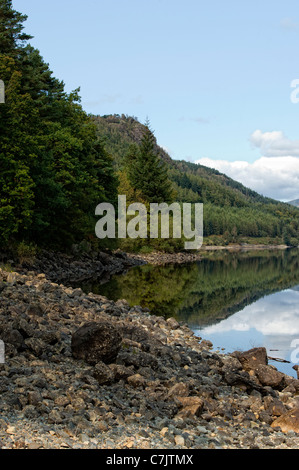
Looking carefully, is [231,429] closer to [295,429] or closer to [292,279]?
[295,429]

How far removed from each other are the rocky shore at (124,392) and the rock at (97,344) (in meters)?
0.03

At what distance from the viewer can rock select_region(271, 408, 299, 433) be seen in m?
10.3

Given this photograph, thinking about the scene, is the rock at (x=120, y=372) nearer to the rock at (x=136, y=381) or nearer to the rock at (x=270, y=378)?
the rock at (x=136, y=381)

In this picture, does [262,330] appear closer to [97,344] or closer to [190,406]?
[97,344]

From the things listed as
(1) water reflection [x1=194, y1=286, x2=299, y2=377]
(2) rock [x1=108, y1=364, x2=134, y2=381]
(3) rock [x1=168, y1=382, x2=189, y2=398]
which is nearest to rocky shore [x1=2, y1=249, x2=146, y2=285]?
(1) water reflection [x1=194, y1=286, x2=299, y2=377]

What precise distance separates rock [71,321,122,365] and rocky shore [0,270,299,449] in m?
0.03

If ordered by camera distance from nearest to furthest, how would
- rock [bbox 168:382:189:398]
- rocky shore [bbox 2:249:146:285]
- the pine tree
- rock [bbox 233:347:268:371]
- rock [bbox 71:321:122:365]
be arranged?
rock [bbox 168:382:189:398], rock [bbox 71:321:122:365], rock [bbox 233:347:268:371], rocky shore [bbox 2:249:146:285], the pine tree

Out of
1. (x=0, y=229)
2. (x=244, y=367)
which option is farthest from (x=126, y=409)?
(x=0, y=229)

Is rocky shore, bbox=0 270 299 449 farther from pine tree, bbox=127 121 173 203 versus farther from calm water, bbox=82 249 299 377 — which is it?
pine tree, bbox=127 121 173 203

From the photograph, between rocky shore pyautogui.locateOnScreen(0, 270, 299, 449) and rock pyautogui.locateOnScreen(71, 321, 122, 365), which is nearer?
rocky shore pyautogui.locateOnScreen(0, 270, 299, 449)

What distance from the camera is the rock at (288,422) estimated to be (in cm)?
1031

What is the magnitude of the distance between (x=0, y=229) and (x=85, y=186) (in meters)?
18.2

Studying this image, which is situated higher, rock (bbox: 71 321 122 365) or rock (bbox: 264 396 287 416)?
rock (bbox: 71 321 122 365)
